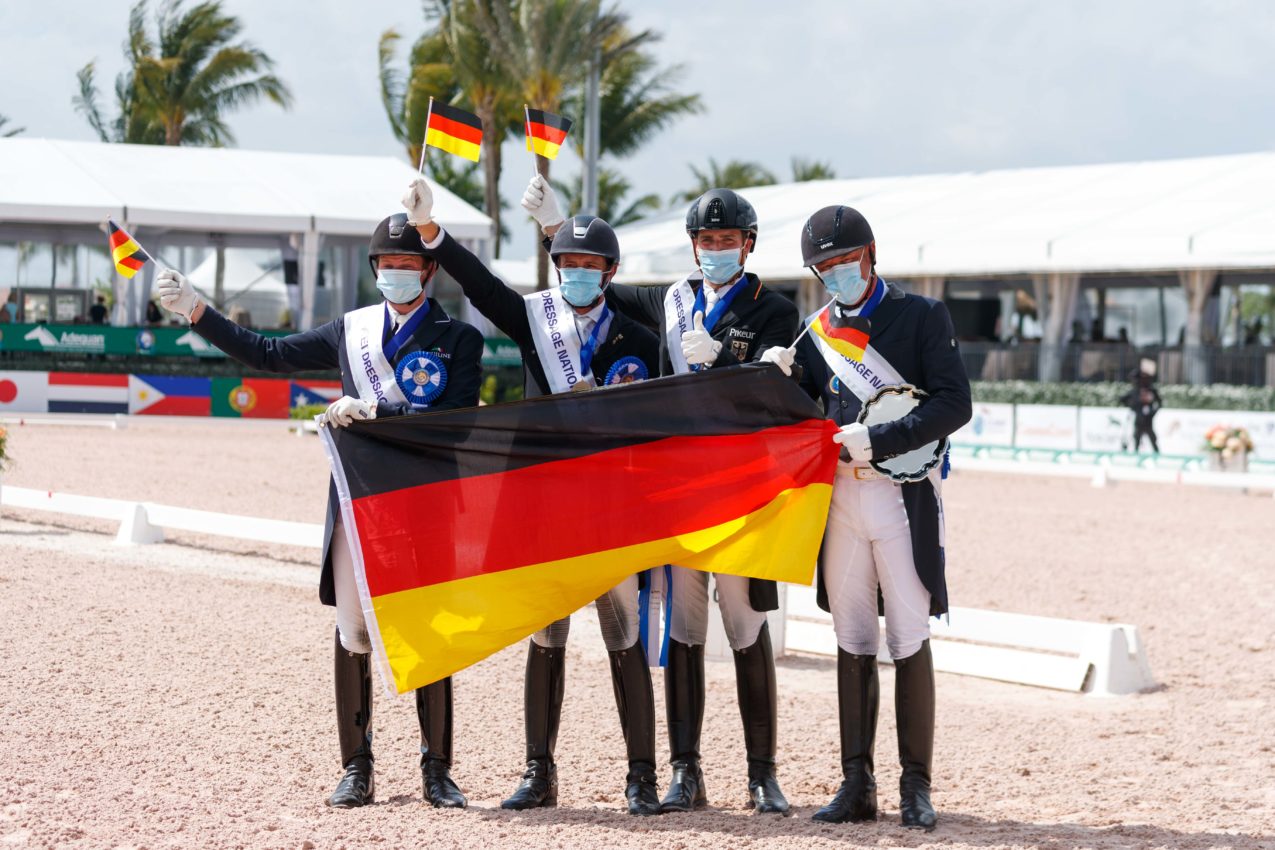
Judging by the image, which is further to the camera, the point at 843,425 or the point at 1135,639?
the point at 1135,639

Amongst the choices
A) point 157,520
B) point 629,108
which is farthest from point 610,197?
point 157,520

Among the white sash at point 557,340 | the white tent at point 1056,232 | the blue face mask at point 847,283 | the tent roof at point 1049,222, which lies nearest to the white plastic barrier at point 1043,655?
the white sash at point 557,340

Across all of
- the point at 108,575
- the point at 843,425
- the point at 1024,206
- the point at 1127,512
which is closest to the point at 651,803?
the point at 843,425

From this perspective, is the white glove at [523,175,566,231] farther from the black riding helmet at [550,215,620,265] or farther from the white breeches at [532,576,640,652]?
the white breeches at [532,576,640,652]

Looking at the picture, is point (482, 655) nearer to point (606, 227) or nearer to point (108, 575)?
point (606, 227)

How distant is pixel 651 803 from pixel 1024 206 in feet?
91.5

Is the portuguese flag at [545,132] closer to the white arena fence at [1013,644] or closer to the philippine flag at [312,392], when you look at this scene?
the white arena fence at [1013,644]

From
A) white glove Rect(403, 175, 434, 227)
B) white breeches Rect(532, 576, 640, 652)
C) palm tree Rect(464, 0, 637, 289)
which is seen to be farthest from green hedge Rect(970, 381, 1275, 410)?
white glove Rect(403, 175, 434, 227)

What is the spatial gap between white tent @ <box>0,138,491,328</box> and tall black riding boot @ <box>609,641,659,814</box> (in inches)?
929

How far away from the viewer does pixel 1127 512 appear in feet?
54.9

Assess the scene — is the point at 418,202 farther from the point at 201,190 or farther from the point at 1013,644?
the point at 201,190

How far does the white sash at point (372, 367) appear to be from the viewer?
5.26m

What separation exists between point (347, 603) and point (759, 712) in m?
1.45

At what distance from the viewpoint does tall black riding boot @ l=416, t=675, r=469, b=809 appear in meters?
5.18
